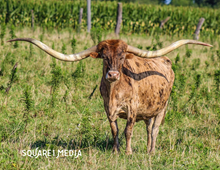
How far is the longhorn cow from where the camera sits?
13.8 ft

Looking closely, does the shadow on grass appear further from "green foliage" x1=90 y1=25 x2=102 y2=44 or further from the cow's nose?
"green foliage" x1=90 y1=25 x2=102 y2=44

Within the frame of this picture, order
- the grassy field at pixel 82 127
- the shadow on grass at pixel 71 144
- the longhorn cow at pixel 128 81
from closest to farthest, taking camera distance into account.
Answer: the longhorn cow at pixel 128 81 → the grassy field at pixel 82 127 → the shadow on grass at pixel 71 144

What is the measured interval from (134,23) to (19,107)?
56.1 feet

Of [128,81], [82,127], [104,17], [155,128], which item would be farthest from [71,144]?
[104,17]

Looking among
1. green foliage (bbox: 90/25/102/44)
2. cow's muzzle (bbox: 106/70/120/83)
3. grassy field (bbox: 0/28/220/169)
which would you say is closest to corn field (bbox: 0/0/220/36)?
green foliage (bbox: 90/25/102/44)

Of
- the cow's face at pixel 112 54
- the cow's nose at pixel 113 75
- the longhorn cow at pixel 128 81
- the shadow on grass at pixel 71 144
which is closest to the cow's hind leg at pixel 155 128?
the longhorn cow at pixel 128 81

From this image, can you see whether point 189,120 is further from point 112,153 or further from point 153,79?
point 112,153

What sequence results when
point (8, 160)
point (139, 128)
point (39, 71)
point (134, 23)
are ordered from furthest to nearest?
1. point (134, 23)
2. point (39, 71)
3. point (139, 128)
4. point (8, 160)

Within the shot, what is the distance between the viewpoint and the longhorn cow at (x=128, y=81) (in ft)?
13.8

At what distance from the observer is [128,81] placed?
14.8 feet

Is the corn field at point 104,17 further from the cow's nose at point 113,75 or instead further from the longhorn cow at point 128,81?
the cow's nose at point 113,75

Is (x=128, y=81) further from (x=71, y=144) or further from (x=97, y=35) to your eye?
(x=97, y=35)

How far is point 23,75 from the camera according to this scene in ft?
27.3

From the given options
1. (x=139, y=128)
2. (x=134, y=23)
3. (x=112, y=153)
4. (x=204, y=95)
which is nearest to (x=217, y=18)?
(x=134, y=23)
